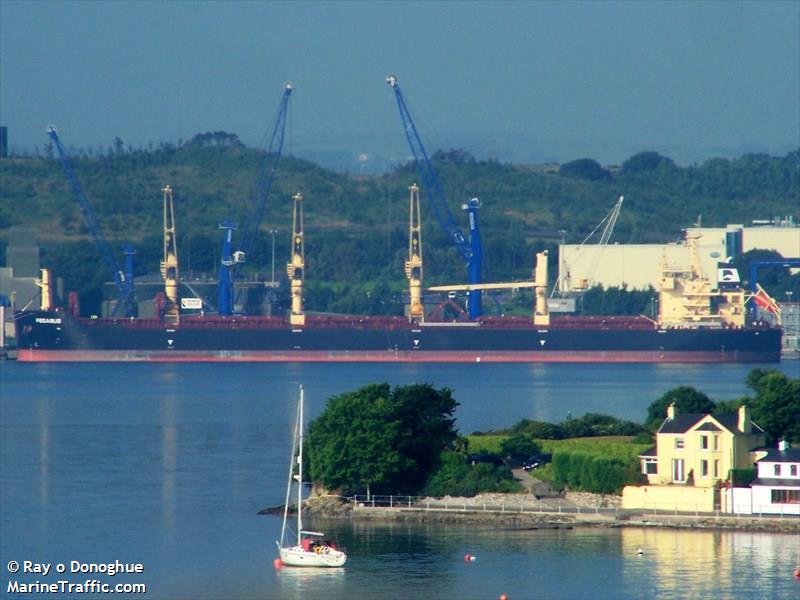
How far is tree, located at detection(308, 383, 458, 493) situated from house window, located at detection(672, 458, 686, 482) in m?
4.15

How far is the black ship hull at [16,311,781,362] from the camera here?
94312mm

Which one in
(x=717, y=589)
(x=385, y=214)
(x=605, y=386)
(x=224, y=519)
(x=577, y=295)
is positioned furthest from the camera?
(x=385, y=214)

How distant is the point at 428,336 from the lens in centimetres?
9638

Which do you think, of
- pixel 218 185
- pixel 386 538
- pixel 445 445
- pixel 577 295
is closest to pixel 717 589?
pixel 386 538

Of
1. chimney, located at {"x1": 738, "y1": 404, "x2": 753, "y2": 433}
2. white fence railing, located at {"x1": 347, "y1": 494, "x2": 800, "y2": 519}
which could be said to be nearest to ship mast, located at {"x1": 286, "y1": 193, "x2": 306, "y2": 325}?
white fence railing, located at {"x1": 347, "y1": 494, "x2": 800, "y2": 519}

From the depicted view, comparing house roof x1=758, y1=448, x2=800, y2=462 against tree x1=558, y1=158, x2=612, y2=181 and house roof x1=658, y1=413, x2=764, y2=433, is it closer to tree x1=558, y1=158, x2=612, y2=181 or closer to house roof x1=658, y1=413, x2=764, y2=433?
house roof x1=658, y1=413, x2=764, y2=433

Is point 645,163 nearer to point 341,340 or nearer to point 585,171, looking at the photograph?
point 585,171

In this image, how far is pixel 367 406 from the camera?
3356cm

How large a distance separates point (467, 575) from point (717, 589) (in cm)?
342

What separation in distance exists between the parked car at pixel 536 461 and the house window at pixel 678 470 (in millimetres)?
3436

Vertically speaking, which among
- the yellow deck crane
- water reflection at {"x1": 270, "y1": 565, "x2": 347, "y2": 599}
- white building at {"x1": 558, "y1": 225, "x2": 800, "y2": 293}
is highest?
white building at {"x1": 558, "y1": 225, "x2": 800, "y2": 293}

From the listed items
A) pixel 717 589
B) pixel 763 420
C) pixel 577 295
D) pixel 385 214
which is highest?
pixel 385 214

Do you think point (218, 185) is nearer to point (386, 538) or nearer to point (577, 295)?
point (577, 295)

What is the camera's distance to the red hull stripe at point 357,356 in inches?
3681
